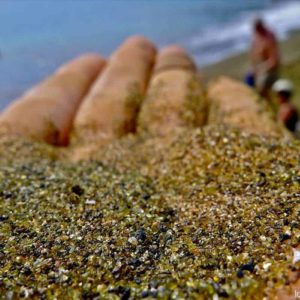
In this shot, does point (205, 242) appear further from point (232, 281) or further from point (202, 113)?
point (202, 113)

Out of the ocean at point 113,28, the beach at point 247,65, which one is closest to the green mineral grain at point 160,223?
the beach at point 247,65

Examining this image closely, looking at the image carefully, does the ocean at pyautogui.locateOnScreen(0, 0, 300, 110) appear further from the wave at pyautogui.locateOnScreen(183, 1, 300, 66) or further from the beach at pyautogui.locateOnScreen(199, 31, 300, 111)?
the beach at pyautogui.locateOnScreen(199, 31, 300, 111)

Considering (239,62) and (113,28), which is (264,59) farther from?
(113,28)

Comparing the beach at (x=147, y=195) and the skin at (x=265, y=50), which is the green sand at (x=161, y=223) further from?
the skin at (x=265, y=50)

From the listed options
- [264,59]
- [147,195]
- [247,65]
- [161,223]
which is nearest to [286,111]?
[264,59]

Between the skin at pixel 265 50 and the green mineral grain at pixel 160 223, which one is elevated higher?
the green mineral grain at pixel 160 223

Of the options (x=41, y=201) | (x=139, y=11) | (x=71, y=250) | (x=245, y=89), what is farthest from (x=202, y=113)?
(x=139, y=11)
